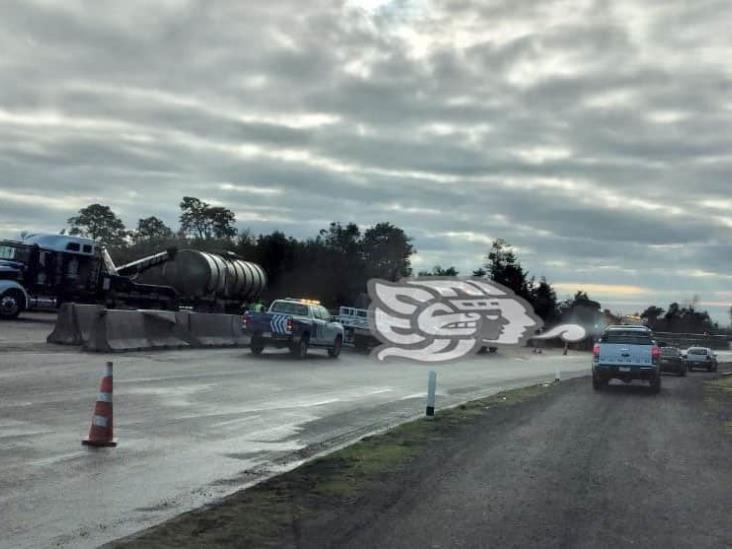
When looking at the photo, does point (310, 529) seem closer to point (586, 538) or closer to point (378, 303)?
point (586, 538)

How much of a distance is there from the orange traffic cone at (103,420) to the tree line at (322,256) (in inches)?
1207

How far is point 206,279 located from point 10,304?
9.49 meters

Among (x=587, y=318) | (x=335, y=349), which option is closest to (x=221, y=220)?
(x=587, y=318)

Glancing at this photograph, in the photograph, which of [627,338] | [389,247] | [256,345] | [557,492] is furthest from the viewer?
[389,247]

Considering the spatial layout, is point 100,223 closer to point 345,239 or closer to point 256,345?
point 345,239

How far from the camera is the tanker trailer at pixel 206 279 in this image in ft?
126

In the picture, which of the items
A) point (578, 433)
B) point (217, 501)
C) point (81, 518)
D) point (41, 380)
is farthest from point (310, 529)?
point (41, 380)

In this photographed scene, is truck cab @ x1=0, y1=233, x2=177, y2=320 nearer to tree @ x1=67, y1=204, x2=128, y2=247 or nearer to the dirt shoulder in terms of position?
the dirt shoulder

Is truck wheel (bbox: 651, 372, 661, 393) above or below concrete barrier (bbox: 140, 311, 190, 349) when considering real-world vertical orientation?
below

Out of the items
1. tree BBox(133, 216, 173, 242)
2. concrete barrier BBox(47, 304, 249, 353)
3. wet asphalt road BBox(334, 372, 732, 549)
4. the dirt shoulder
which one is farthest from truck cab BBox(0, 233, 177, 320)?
tree BBox(133, 216, 173, 242)

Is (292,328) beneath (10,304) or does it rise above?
beneath

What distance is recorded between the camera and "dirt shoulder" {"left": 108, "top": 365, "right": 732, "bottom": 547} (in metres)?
6.60

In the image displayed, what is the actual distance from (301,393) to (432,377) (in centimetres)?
382

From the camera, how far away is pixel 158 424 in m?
12.2
